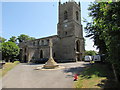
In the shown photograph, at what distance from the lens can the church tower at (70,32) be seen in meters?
31.2

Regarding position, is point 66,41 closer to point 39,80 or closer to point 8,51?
point 8,51

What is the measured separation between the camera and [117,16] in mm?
4645

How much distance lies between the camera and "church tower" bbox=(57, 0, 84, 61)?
1228 inches

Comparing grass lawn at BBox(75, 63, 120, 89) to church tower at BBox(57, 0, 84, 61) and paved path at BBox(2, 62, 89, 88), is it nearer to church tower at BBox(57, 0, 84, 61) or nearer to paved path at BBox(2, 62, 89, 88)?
paved path at BBox(2, 62, 89, 88)

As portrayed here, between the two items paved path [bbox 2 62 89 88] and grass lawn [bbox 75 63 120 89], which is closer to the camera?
grass lawn [bbox 75 63 120 89]

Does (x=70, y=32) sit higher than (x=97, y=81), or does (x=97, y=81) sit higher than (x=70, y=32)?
(x=70, y=32)

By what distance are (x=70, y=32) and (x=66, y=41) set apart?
138 inches

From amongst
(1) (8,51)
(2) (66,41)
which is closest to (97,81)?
(2) (66,41)

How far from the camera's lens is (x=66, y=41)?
32938mm

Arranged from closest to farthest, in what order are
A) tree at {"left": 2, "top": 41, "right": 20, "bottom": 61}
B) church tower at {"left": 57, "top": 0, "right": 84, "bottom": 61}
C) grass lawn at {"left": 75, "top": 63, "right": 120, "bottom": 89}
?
1. grass lawn at {"left": 75, "top": 63, "right": 120, "bottom": 89}
2. church tower at {"left": 57, "top": 0, "right": 84, "bottom": 61}
3. tree at {"left": 2, "top": 41, "right": 20, "bottom": 61}

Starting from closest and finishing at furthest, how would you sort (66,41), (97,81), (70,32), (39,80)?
(97,81), (39,80), (70,32), (66,41)

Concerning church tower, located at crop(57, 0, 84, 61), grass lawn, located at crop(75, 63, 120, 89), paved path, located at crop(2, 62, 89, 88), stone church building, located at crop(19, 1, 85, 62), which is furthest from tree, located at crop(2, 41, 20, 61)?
grass lawn, located at crop(75, 63, 120, 89)

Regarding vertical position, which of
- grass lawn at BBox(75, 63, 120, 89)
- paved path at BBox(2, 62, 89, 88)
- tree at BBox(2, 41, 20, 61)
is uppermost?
tree at BBox(2, 41, 20, 61)

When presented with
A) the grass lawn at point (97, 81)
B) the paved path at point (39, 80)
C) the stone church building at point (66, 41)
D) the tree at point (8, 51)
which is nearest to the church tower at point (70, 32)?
the stone church building at point (66, 41)
